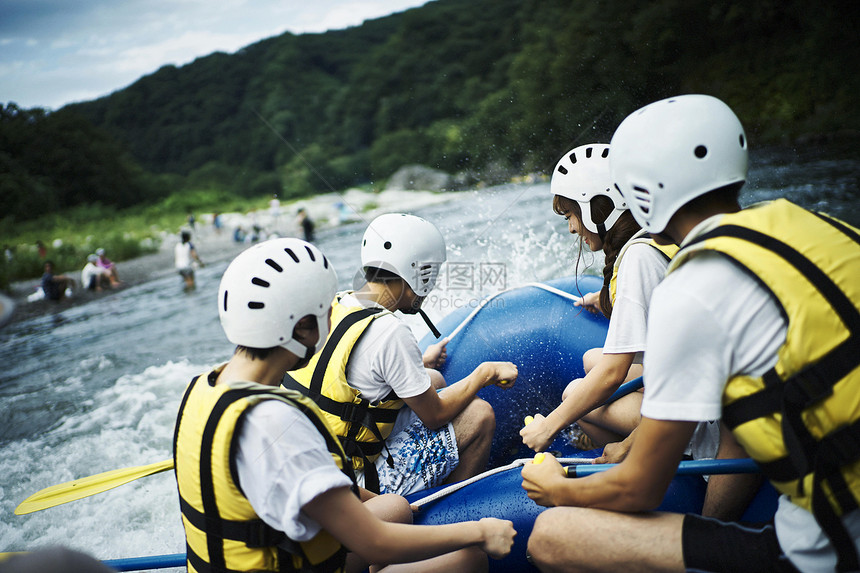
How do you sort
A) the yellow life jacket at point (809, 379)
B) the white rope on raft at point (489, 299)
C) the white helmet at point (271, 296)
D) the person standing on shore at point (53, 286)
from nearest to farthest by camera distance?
the yellow life jacket at point (809, 379), the white helmet at point (271, 296), the white rope on raft at point (489, 299), the person standing on shore at point (53, 286)

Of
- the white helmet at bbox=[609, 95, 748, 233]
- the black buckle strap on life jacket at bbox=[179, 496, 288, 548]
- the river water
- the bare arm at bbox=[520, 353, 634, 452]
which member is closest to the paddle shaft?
the bare arm at bbox=[520, 353, 634, 452]

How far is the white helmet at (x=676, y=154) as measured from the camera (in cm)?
145

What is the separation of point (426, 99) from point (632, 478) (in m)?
35.1

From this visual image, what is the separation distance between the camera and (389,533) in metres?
1.43

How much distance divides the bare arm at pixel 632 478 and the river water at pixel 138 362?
248cm

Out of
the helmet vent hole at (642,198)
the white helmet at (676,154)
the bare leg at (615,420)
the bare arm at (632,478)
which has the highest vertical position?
the white helmet at (676,154)

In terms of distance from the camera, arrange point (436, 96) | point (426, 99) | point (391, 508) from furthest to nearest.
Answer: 1. point (436, 96)
2. point (426, 99)
3. point (391, 508)

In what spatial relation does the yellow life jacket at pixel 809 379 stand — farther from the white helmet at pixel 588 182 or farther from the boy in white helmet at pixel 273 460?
the white helmet at pixel 588 182

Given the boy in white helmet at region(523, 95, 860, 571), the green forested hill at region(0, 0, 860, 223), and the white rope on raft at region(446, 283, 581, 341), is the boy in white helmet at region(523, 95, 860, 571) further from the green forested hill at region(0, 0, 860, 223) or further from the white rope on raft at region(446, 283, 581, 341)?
the green forested hill at region(0, 0, 860, 223)

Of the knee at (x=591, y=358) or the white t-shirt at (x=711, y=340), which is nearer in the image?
the white t-shirt at (x=711, y=340)

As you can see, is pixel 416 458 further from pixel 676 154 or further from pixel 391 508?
pixel 676 154

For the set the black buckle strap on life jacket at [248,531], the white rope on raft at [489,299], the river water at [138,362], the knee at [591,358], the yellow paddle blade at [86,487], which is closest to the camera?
the black buckle strap on life jacket at [248,531]

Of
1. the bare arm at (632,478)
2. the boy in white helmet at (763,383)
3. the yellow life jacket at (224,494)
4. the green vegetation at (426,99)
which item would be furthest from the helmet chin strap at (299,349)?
the green vegetation at (426,99)

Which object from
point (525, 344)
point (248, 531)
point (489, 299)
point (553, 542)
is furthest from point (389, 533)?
point (489, 299)
